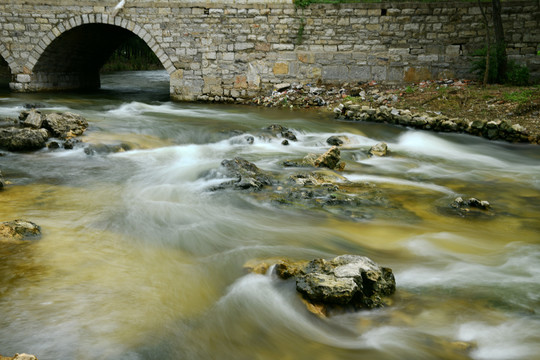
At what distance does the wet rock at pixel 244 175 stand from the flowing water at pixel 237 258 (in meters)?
0.19

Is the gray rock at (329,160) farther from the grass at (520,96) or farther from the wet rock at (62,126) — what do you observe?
the grass at (520,96)

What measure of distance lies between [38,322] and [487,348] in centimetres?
247

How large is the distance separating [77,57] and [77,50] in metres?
0.56

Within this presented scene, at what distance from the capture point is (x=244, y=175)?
5.30m

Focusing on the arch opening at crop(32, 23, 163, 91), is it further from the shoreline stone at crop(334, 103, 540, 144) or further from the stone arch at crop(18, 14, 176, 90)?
the shoreline stone at crop(334, 103, 540, 144)

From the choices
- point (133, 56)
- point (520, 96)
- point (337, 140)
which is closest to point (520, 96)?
point (520, 96)

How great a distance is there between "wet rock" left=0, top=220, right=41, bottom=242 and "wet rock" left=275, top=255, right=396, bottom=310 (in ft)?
6.59

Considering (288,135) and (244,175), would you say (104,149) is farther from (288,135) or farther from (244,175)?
(288,135)

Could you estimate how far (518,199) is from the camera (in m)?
5.21

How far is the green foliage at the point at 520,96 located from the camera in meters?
8.77

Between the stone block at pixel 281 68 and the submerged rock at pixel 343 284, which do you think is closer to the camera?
the submerged rock at pixel 343 284

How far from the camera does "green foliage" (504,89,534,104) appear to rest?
8766 mm

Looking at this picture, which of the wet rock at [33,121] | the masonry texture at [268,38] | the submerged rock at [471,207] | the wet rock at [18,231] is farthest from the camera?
the masonry texture at [268,38]

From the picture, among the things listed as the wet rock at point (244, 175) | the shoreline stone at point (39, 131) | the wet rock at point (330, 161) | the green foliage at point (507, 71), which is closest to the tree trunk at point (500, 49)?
the green foliage at point (507, 71)
